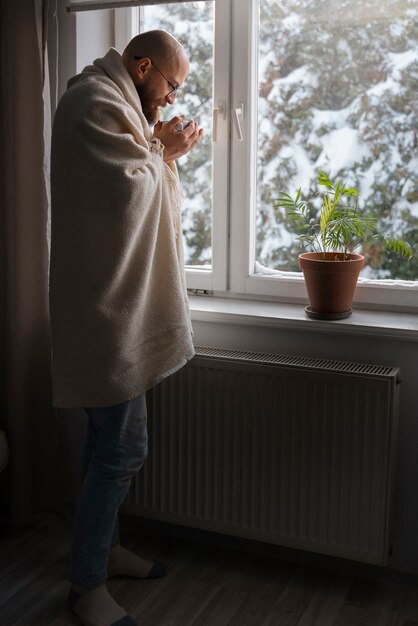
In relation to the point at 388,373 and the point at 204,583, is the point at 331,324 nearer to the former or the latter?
the point at 388,373

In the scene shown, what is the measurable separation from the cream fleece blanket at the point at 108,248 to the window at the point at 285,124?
56cm

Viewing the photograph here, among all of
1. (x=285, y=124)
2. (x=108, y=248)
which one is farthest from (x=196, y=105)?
(x=108, y=248)

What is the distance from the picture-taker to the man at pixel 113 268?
180 centimetres

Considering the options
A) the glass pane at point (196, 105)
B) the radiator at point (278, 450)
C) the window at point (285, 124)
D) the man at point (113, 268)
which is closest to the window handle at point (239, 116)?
the window at point (285, 124)

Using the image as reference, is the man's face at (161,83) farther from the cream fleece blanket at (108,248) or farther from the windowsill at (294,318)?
the windowsill at (294,318)

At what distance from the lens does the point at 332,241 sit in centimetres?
227

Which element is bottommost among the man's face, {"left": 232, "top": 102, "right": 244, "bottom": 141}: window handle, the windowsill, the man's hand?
the windowsill

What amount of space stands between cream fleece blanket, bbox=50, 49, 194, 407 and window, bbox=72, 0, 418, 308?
564mm

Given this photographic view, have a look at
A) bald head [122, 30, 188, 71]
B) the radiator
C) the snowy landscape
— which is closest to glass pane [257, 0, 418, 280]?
the snowy landscape

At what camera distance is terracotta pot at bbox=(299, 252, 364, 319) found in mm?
2207

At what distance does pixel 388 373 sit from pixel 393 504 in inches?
15.0

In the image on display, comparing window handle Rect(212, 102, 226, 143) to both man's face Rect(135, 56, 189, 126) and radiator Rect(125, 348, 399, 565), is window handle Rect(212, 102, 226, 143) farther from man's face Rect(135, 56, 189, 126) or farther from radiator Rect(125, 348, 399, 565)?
radiator Rect(125, 348, 399, 565)

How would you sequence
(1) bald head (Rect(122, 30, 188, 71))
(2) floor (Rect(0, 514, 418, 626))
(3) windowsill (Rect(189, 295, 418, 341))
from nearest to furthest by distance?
(1) bald head (Rect(122, 30, 188, 71)) < (2) floor (Rect(0, 514, 418, 626)) < (3) windowsill (Rect(189, 295, 418, 341))

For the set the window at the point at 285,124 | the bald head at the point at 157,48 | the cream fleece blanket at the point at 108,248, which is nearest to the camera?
the cream fleece blanket at the point at 108,248
